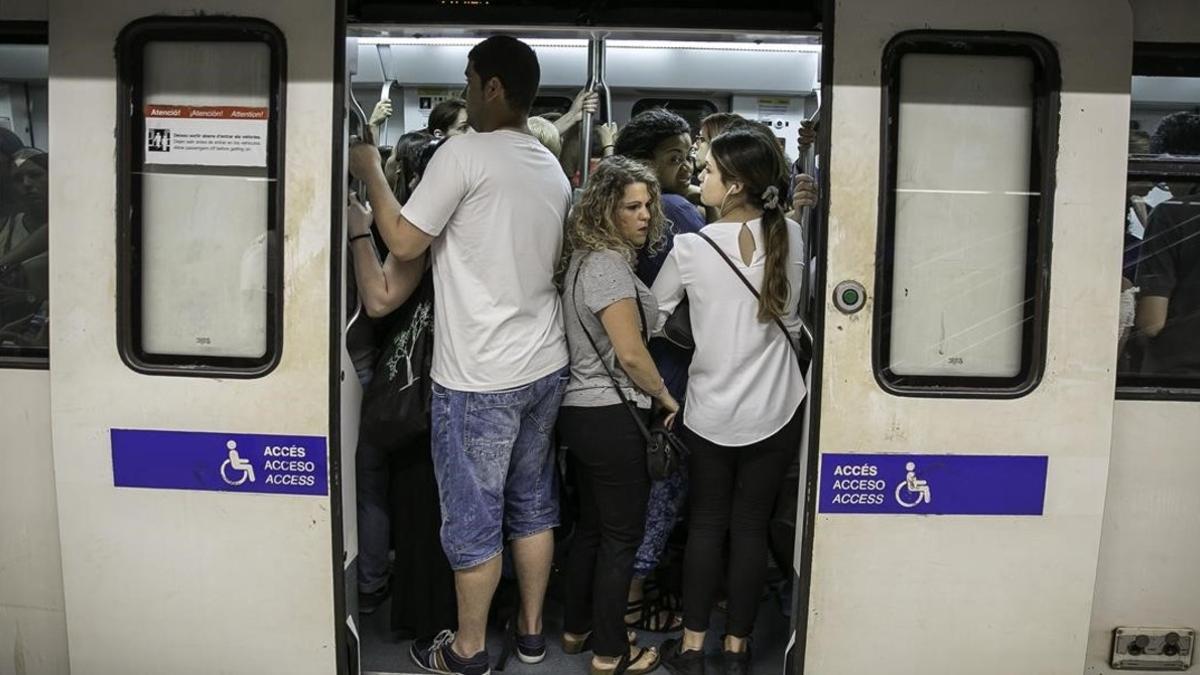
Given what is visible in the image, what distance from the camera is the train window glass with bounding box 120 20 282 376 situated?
314 centimetres

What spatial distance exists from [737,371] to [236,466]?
5.08 ft

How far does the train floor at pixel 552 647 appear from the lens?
11.8 ft

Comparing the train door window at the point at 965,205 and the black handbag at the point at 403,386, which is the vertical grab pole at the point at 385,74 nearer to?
the black handbag at the point at 403,386

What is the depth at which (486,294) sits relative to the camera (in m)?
3.25

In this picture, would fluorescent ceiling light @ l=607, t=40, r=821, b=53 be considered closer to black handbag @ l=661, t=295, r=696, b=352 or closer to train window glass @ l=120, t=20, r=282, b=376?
black handbag @ l=661, t=295, r=696, b=352

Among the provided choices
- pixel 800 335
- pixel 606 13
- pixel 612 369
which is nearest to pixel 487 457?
pixel 612 369

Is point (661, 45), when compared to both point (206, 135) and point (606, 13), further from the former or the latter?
point (206, 135)

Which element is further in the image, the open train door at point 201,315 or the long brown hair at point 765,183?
the long brown hair at point 765,183

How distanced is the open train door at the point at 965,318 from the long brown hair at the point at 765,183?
213 mm

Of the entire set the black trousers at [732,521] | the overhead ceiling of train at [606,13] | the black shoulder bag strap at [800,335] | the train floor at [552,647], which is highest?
the overhead ceiling of train at [606,13]

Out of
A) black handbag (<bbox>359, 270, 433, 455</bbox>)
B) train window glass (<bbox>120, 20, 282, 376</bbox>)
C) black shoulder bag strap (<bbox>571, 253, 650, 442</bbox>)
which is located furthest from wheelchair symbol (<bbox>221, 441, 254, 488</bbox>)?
black shoulder bag strap (<bbox>571, 253, 650, 442</bbox>)

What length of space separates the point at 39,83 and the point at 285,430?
135 centimetres

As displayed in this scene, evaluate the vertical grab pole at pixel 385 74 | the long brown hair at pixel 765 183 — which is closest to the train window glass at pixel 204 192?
the long brown hair at pixel 765 183

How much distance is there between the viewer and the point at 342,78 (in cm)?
309
